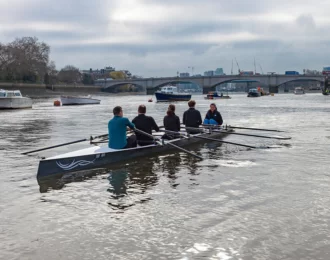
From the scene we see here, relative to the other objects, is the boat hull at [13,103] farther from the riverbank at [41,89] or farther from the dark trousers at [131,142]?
the riverbank at [41,89]

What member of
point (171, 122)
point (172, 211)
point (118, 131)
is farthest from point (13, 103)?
point (172, 211)

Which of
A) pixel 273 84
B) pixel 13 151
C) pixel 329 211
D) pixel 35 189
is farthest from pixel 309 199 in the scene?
pixel 273 84

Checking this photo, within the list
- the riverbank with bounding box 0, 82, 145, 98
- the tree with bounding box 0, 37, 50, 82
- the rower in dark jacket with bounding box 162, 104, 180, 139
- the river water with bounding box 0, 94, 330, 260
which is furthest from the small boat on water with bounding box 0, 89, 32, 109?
the tree with bounding box 0, 37, 50, 82

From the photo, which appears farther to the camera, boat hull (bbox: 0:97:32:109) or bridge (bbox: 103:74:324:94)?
bridge (bbox: 103:74:324:94)

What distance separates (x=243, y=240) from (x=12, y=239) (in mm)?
3581

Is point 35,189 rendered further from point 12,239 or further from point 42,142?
point 42,142

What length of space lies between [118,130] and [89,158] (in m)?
1.18

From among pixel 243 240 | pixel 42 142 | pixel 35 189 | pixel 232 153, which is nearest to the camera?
pixel 243 240

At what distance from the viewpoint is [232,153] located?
1473cm

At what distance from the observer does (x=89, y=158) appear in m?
11.1

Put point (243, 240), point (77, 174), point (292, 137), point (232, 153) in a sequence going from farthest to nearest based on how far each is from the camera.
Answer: point (292, 137), point (232, 153), point (77, 174), point (243, 240)

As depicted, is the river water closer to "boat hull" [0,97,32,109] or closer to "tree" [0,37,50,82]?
"boat hull" [0,97,32,109]

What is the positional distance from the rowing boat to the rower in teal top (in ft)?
0.61

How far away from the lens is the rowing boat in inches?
401
